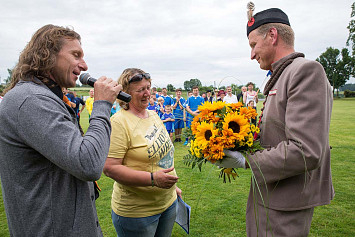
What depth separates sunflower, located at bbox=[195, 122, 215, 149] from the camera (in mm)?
1619

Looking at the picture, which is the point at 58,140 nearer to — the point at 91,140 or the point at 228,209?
the point at 91,140

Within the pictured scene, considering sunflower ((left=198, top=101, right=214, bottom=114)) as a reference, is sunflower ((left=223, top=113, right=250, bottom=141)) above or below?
below

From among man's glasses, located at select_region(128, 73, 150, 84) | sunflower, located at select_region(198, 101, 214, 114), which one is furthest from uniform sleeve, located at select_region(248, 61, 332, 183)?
man's glasses, located at select_region(128, 73, 150, 84)

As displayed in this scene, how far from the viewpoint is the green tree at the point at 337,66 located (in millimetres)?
68950

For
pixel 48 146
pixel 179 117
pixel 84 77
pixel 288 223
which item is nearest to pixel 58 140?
pixel 48 146

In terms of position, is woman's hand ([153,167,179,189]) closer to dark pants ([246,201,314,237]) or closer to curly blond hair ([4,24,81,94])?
dark pants ([246,201,314,237])

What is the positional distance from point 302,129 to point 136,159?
1.41 meters

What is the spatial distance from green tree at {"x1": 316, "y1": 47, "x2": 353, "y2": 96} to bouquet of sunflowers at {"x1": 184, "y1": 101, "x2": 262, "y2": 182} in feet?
252

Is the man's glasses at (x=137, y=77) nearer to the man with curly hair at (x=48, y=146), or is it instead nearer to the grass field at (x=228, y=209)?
the man with curly hair at (x=48, y=146)

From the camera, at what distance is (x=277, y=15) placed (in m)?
1.88

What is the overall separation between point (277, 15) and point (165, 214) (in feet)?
6.66

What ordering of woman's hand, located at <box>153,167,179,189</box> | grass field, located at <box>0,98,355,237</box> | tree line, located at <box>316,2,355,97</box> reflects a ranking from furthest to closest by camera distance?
tree line, located at <box>316,2,355,97</box> < grass field, located at <box>0,98,355,237</box> < woman's hand, located at <box>153,167,179,189</box>

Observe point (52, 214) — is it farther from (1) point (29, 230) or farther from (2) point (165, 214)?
(2) point (165, 214)

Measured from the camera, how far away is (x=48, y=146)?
1214 millimetres
